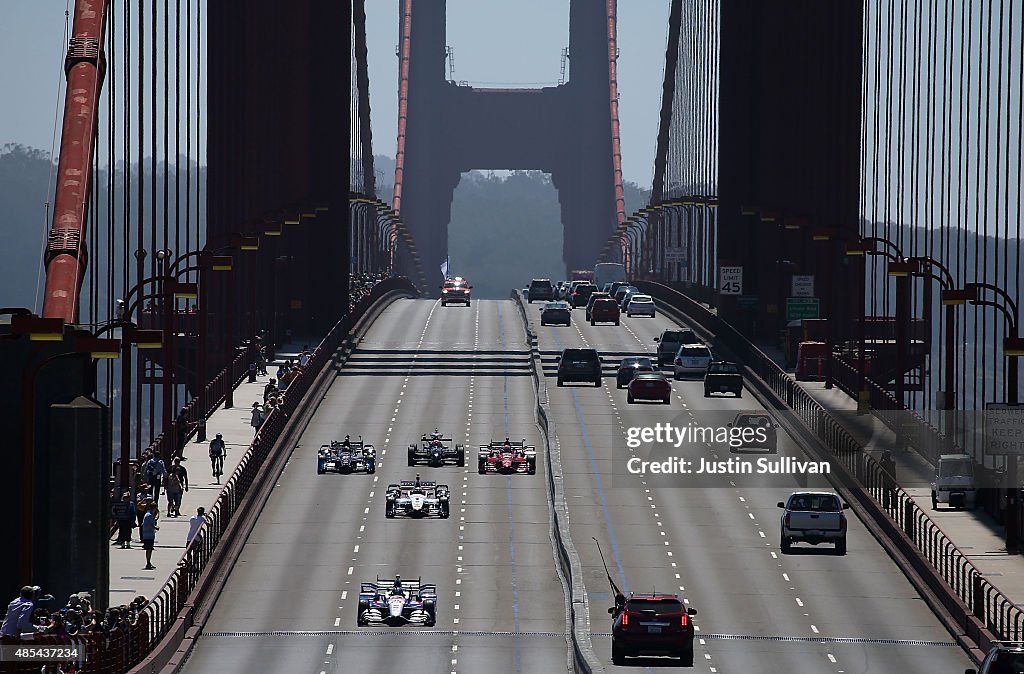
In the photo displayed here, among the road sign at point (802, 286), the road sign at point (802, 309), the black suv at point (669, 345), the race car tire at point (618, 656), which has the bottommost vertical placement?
the race car tire at point (618, 656)

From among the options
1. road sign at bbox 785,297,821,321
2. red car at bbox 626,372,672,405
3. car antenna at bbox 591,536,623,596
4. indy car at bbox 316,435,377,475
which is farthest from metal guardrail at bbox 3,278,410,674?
road sign at bbox 785,297,821,321

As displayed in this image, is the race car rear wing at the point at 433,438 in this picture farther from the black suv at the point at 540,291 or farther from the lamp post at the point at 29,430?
the black suv at the point at 540,291

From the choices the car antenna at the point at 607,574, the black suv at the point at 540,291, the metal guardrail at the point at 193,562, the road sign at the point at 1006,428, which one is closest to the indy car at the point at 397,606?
the metal guardrail at the point at 193,562

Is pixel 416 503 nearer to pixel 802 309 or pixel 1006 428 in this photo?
pixel 1006 428

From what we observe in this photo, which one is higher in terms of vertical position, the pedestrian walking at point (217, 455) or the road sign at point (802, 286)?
the road sign at point (802, 286)

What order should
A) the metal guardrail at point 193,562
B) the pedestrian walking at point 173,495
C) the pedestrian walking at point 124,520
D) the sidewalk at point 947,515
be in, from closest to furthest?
the metal guardrail at point 193,562 → the sidewalk at point 947,515 → the pedestrian walking at point 124,520 → the pedestrian walking at point 173,495

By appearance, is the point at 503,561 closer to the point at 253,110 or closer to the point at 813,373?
the point at 813,373
